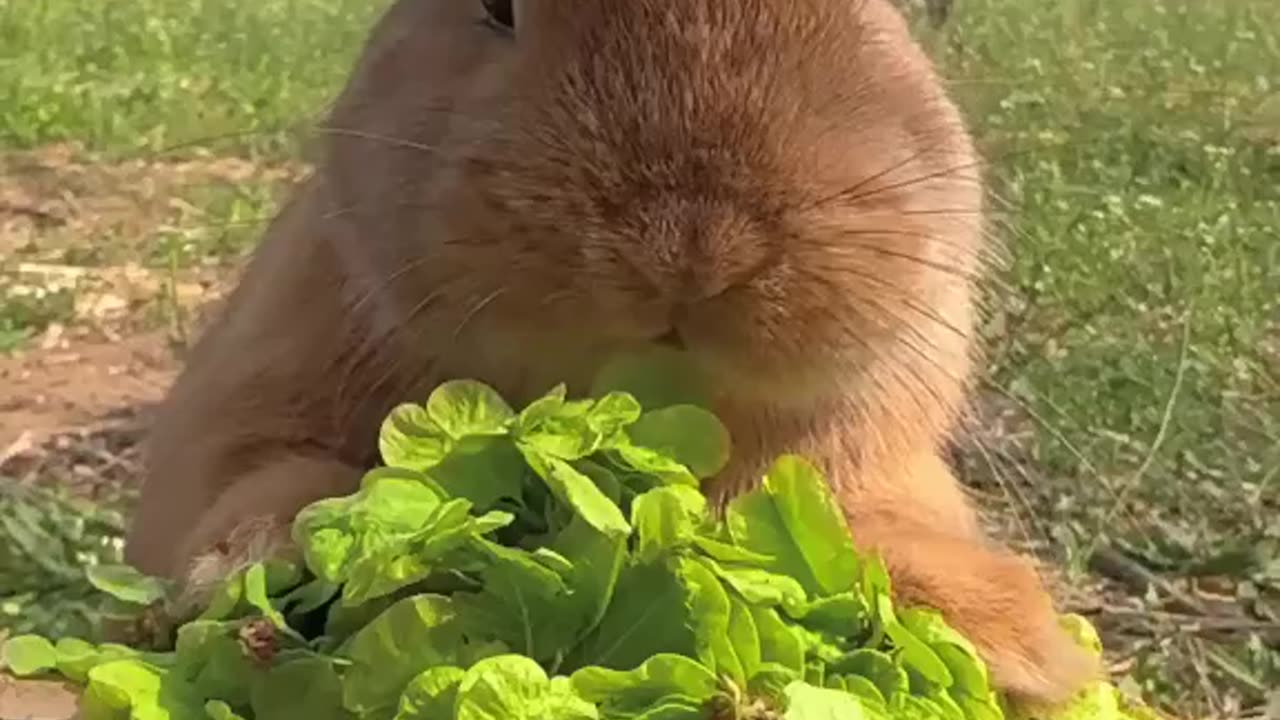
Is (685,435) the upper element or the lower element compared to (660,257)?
lower

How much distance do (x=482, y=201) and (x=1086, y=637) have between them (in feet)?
2.68

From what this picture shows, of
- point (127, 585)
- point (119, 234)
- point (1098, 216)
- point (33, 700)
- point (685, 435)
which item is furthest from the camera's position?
point (119, 234)

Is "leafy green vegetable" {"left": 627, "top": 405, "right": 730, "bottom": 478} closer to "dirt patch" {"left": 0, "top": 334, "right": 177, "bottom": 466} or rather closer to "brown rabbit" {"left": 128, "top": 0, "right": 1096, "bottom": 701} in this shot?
"brown rabbit" {"left": 128, "top": 0, "right": 1096, "bottom": 701}

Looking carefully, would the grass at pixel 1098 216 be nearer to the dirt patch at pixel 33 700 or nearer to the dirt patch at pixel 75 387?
the dirt patch at pixel 75 387

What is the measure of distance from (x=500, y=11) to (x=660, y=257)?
0.52 m

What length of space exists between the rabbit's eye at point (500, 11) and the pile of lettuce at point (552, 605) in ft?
1.43

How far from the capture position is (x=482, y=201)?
1693 mm

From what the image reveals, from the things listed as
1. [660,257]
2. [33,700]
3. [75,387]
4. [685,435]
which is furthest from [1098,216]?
[660,257]

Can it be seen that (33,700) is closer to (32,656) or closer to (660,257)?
(32,656)

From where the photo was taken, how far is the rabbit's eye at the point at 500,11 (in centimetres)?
195

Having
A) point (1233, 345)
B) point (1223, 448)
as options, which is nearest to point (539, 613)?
point (1223, 448)

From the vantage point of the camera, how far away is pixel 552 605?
1550mm

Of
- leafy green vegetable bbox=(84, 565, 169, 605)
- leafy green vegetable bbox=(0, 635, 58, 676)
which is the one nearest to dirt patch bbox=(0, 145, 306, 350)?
leafy green vegetable bbox=(84, 565, 169, 605)

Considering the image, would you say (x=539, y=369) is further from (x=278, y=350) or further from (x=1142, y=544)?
(x=1142, y=544)
